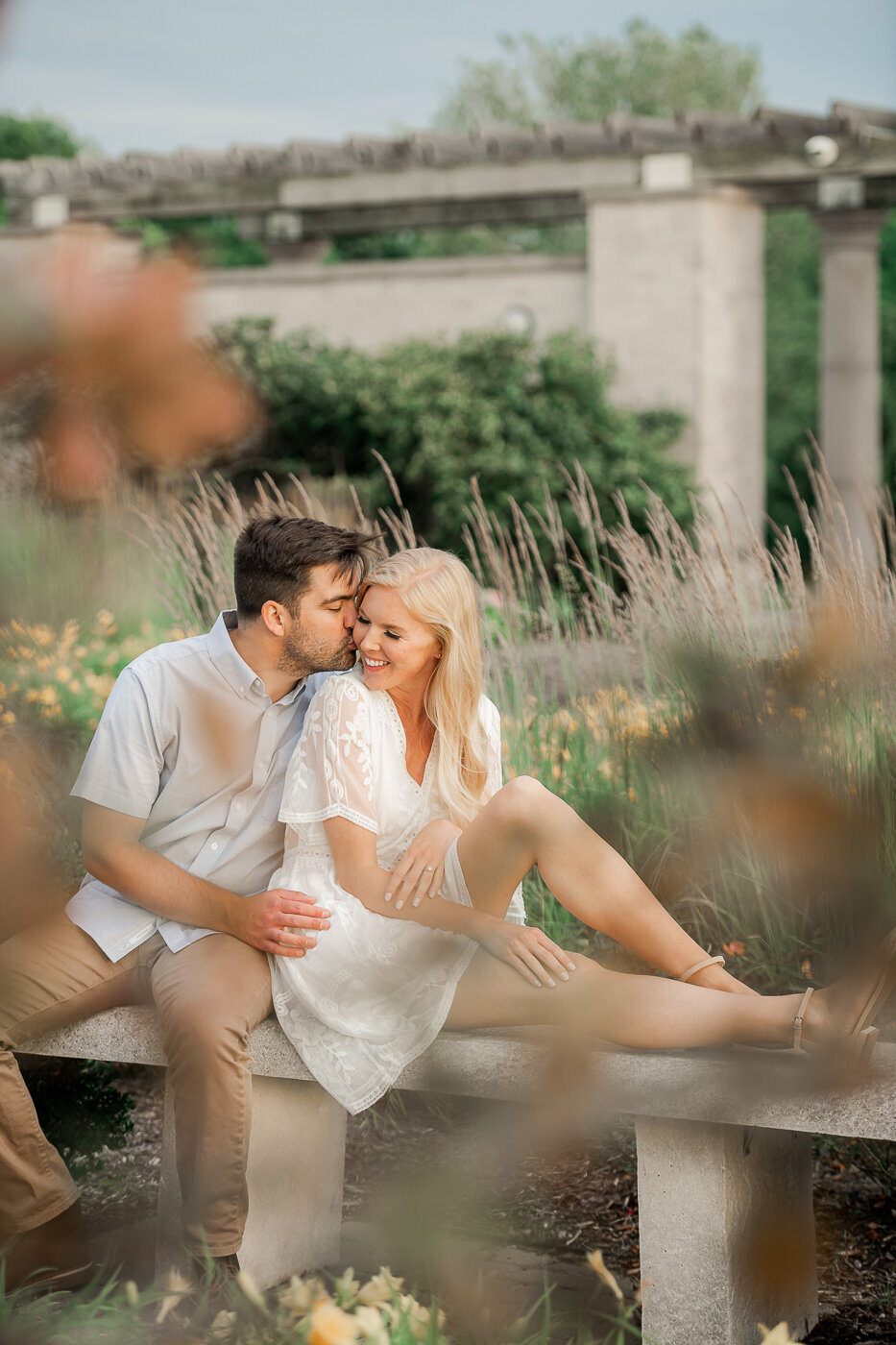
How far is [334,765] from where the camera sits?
7.38 ft

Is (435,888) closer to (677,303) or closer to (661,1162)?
(661,1162)

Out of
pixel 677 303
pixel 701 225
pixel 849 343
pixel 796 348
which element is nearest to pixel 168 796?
pixel 677 303

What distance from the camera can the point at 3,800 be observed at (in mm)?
553

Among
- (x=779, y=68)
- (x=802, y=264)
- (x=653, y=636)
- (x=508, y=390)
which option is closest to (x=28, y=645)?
(x=779, y=68)

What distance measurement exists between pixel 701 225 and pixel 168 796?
30.0 ft

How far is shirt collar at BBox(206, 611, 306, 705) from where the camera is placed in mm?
2169

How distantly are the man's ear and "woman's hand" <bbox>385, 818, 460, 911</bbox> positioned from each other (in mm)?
423

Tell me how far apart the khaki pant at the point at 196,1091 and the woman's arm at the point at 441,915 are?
0.21 m

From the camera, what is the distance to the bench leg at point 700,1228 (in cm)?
199

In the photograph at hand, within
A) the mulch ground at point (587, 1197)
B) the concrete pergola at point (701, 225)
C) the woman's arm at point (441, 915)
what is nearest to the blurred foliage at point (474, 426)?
the concrete pergola at point (701, 225)

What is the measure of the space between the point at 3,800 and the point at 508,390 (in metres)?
9.33

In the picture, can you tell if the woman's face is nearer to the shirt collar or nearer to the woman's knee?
the shirt collar

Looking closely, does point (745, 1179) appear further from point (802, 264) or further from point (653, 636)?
point (802, 264)

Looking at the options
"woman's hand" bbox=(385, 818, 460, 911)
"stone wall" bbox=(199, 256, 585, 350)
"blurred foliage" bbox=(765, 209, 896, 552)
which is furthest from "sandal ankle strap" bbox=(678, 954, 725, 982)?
"blurred foliage" bbox=(765, 209, 896, 552)
